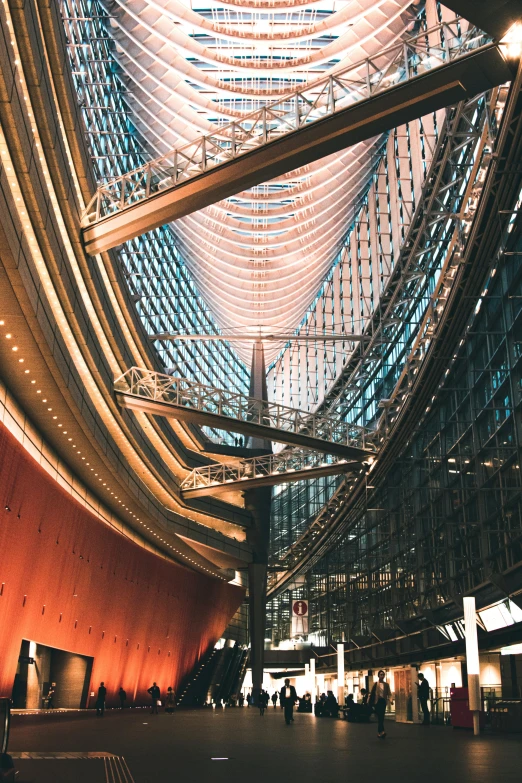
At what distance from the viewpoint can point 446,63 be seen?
17.8m

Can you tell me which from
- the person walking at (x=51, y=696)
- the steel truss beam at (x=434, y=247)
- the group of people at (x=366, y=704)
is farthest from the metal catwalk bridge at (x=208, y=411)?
the person walking at (x=51, y=696)

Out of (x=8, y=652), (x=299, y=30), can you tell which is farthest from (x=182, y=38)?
(x=8, y=652)

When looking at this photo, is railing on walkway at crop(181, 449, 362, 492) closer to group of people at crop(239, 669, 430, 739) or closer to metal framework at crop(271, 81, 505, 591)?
metal framework at crop(271, 81, 505, 591)

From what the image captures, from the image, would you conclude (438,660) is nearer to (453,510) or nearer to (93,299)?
(453,510)

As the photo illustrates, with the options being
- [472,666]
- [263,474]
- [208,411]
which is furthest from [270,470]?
[472,666]

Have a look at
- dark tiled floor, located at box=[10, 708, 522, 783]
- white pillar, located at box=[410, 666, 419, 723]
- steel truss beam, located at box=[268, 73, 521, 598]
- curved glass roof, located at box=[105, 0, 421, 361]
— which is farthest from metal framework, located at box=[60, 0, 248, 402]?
dark tiled floor, located at box=[10, 708, 522, 783]

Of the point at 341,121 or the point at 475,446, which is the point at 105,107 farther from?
the point at 475,446

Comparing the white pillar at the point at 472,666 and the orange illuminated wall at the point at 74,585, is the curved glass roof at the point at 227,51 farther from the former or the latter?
the white pillar at the point at 472,666

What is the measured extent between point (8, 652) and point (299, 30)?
1089 inches

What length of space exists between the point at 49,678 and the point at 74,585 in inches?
192

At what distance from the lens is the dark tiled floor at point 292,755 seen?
924 centimetres

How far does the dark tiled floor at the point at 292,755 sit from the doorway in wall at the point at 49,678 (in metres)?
14.4

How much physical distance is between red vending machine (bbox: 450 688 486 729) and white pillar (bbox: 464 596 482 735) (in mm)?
1524

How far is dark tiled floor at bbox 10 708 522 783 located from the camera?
364 inches
